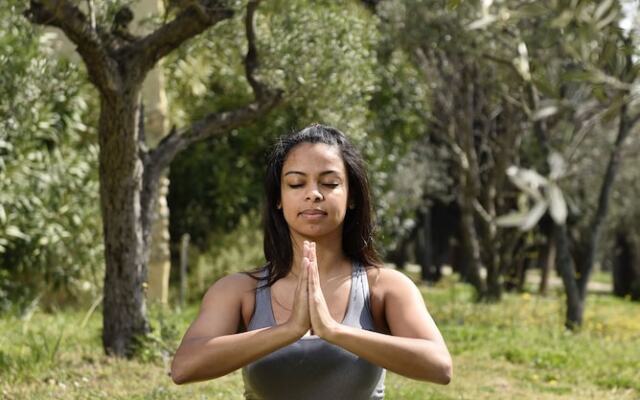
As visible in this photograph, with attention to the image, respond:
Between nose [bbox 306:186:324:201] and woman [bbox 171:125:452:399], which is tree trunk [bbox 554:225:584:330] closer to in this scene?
woman [bbox 171:125:452:399]

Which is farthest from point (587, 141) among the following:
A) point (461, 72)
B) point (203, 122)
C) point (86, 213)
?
point (203, 122)

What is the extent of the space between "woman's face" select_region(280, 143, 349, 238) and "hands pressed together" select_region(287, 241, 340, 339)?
0.33 m

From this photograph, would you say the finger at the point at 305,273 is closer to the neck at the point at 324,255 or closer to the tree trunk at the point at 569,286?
the neck at the point at 324,255

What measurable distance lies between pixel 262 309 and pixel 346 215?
1.60 ft

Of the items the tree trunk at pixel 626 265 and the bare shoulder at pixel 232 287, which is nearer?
the bare shoulder at pixel 232 287

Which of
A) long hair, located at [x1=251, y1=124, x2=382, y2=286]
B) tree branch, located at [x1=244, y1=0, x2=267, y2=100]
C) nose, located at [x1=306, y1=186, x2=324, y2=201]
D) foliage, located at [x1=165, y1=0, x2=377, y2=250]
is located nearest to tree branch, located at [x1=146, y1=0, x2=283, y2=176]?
tree branch, located at [x1=244, y1=0, x2=267, y2=100]

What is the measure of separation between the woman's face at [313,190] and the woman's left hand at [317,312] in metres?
0.31

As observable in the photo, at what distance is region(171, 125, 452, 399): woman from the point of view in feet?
11.6

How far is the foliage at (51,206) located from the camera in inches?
487

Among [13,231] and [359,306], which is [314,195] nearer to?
[359,306]

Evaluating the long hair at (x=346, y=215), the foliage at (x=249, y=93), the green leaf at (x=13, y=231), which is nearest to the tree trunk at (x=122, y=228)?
the foliage at (x=249, y=93)

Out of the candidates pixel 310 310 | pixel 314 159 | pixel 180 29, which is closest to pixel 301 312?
pixel 310 310

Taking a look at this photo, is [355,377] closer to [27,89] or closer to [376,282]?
[376,282]

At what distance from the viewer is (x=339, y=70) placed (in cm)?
1023
